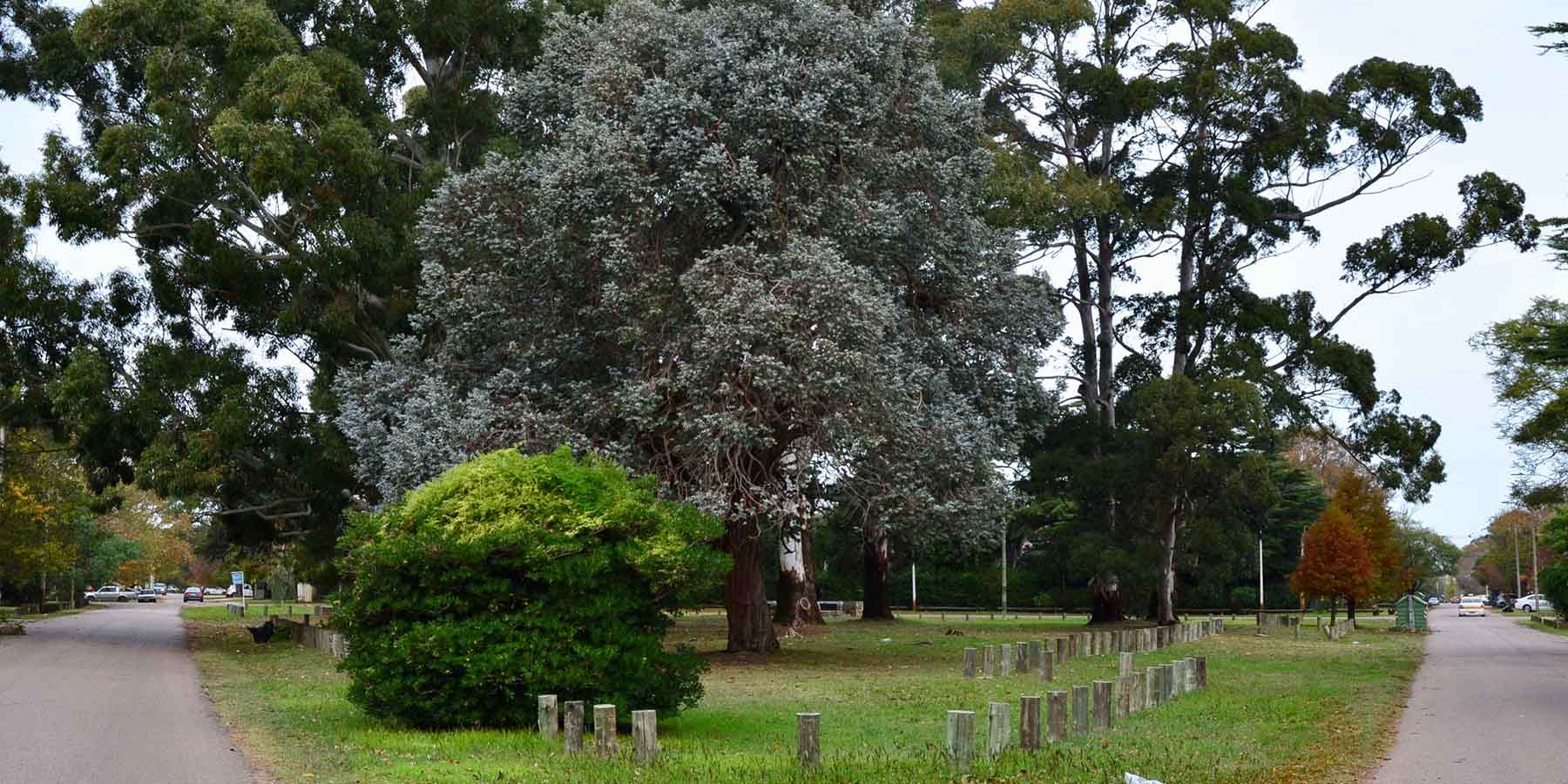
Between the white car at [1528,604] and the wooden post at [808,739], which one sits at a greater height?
the wooden post at [808,739]

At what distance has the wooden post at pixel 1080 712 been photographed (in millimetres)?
14305

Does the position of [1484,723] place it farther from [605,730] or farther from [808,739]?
[605,730]

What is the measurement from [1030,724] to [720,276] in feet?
38.0

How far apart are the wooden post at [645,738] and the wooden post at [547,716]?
4.54 feet

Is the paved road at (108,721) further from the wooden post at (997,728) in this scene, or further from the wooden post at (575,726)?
the wooden post at (997,728)

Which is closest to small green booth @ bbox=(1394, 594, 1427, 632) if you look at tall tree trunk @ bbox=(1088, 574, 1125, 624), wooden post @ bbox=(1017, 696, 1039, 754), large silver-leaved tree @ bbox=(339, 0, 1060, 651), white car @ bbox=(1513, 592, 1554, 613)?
tall tree trunk @ bbox=(1088, 574, 1125, 624)

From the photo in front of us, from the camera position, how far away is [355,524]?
617 inches

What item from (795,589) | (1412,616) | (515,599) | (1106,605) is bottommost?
(1412,616)

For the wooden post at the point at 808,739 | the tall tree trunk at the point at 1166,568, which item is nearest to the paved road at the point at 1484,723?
the wooden post at the point at 808,739

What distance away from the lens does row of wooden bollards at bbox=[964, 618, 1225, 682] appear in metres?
22.9

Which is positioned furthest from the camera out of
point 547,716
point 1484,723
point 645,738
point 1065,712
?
point 1484,723

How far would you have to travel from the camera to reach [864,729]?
15.6 metres

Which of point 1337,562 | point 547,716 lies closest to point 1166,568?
point 1337,562

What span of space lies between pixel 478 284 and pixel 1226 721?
15.2 m
